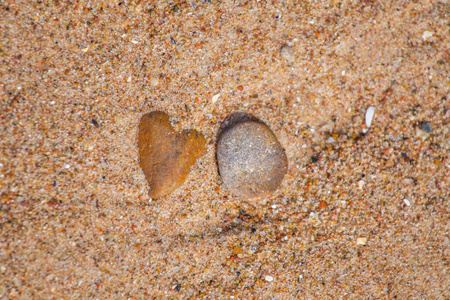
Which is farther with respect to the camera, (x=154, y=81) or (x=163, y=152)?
(x=154, y=81)

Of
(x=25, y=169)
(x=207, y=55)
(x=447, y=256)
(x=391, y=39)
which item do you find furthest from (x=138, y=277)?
(x=391, y=39)

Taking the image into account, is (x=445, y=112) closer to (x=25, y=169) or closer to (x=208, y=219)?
(x=208, y=219)

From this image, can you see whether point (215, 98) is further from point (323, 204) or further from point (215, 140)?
point (323, 204)

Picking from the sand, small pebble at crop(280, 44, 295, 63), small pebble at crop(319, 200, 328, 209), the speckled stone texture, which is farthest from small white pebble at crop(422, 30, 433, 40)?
small pebble at crop(319, 200, 328, 209)

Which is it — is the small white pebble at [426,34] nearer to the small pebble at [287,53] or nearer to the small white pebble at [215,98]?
the small pebble at [287,53]

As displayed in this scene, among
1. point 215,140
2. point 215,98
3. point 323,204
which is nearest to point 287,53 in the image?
point 215,98

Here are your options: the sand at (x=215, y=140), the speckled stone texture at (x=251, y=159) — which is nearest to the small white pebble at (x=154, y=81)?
the sand at (x=215, y=140)
